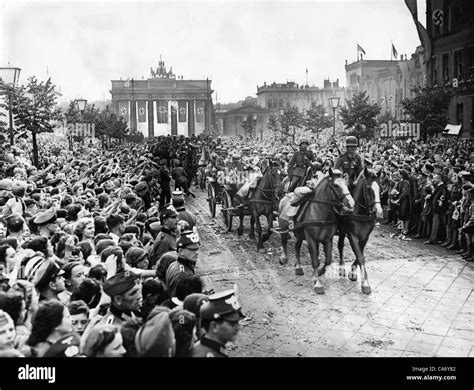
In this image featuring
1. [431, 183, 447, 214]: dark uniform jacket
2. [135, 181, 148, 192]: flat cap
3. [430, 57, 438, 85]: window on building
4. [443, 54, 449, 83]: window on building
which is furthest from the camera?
[430, 57, 438, 85]: window on building

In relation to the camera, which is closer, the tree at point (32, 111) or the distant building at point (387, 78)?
the tree at point (32, 111)

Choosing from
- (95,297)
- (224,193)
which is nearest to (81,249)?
(95,297)

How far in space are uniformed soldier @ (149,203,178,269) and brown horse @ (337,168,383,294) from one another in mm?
3464

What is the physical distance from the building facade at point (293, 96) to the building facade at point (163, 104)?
1131 cm

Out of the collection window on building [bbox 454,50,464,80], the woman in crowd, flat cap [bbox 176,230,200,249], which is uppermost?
window on building [bbox 454,50,464,80]

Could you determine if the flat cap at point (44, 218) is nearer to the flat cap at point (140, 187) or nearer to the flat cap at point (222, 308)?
the flat cap at point (222, 308)

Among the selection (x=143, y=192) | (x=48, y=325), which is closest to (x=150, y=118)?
(x=143, y=192)

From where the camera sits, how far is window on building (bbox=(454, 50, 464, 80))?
1917 centimetres

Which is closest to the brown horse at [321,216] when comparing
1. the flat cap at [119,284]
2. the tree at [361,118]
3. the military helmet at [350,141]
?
the military helmet at [350,141]

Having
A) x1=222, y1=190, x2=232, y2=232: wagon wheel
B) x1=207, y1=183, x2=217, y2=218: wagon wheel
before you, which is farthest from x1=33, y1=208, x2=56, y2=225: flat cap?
x1=207, y1=183, x2=217, y2=218: wagon wheel

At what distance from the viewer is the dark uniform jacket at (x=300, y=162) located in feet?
35.1

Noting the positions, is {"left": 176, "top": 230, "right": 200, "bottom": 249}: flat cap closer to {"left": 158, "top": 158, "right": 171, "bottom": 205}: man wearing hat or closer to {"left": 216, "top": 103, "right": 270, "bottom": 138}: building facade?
{"left": 158, "top": 158, "right": 171, "bottom": 205}: man wearing hat

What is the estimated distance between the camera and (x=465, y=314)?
770cm

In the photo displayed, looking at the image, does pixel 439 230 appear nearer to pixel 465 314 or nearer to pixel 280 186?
pixel 280 186
